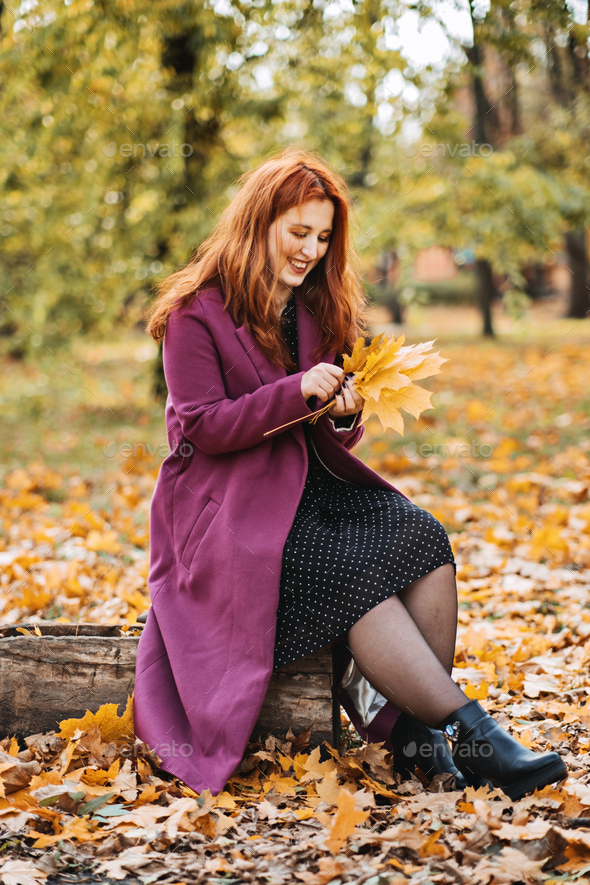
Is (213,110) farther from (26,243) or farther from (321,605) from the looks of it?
(321,605)

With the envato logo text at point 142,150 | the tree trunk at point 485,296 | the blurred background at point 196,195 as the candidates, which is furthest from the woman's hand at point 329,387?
the tree trunk at point 485,296

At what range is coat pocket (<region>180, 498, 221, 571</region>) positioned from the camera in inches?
80.9

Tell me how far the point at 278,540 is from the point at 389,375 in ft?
1.78

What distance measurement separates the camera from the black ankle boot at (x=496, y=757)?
1712 mm

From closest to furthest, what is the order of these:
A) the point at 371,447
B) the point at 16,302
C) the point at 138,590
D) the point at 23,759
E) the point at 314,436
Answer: the point at 23,759
the point at 314,436
the point at 138,590
the point at 371,447
the point at 16,302

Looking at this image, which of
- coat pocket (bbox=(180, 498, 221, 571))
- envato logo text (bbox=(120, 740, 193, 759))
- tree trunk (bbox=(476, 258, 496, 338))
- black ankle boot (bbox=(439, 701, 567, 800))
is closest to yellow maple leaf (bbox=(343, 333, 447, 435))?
coat pocket (bbox=(180, 498, 221, 571))

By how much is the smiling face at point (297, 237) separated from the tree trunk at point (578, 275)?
11.5 meters

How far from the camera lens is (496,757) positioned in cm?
174

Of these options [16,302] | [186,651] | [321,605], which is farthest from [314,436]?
[16,302]

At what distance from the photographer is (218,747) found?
1.90 m

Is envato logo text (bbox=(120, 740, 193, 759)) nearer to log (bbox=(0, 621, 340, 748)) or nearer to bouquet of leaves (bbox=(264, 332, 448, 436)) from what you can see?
log (bbox=(0, 621, 340, 748))

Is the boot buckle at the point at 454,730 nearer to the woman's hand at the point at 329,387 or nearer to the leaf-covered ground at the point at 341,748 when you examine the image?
the leaf-covered ground at the point at 341,748

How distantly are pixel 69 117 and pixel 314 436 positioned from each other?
471 cm

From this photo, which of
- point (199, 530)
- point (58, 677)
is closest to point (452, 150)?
point (199, 530)
